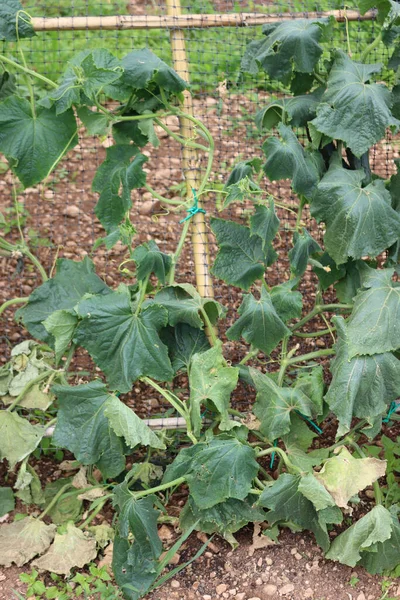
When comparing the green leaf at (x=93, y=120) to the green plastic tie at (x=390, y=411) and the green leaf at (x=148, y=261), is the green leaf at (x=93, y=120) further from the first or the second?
the green plastic tie at (x=390, y=411)

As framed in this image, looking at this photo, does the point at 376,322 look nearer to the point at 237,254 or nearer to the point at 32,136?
the point at 237,254

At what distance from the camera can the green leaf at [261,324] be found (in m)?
2.93

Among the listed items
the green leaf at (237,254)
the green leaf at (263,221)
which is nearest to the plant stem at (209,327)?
the green leaf at (237,254)

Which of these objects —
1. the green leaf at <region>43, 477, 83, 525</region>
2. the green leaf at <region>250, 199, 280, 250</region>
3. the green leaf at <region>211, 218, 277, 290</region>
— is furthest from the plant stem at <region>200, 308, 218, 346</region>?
the green leaf at <region>43, 477, 83, 525</region>

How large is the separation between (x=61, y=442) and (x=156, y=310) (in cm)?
54

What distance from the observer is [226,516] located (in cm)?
289

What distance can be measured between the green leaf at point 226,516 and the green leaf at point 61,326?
0.67 metres

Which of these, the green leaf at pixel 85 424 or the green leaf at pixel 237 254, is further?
the green leaf at pixel 237 254

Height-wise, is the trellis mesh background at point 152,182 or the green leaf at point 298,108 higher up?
the green leaf at point 298,108

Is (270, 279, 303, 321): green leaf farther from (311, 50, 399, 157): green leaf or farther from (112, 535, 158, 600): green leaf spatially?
(112, 535, 158, 600): green leaf

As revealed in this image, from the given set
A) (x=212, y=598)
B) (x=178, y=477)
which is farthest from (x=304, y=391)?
(x=212, y=598)

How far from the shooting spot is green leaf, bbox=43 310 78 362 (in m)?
2.98

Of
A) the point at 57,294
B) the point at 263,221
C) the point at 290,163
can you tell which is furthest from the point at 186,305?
the point at 290,163

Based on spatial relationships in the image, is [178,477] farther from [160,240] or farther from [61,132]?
[160,240]
